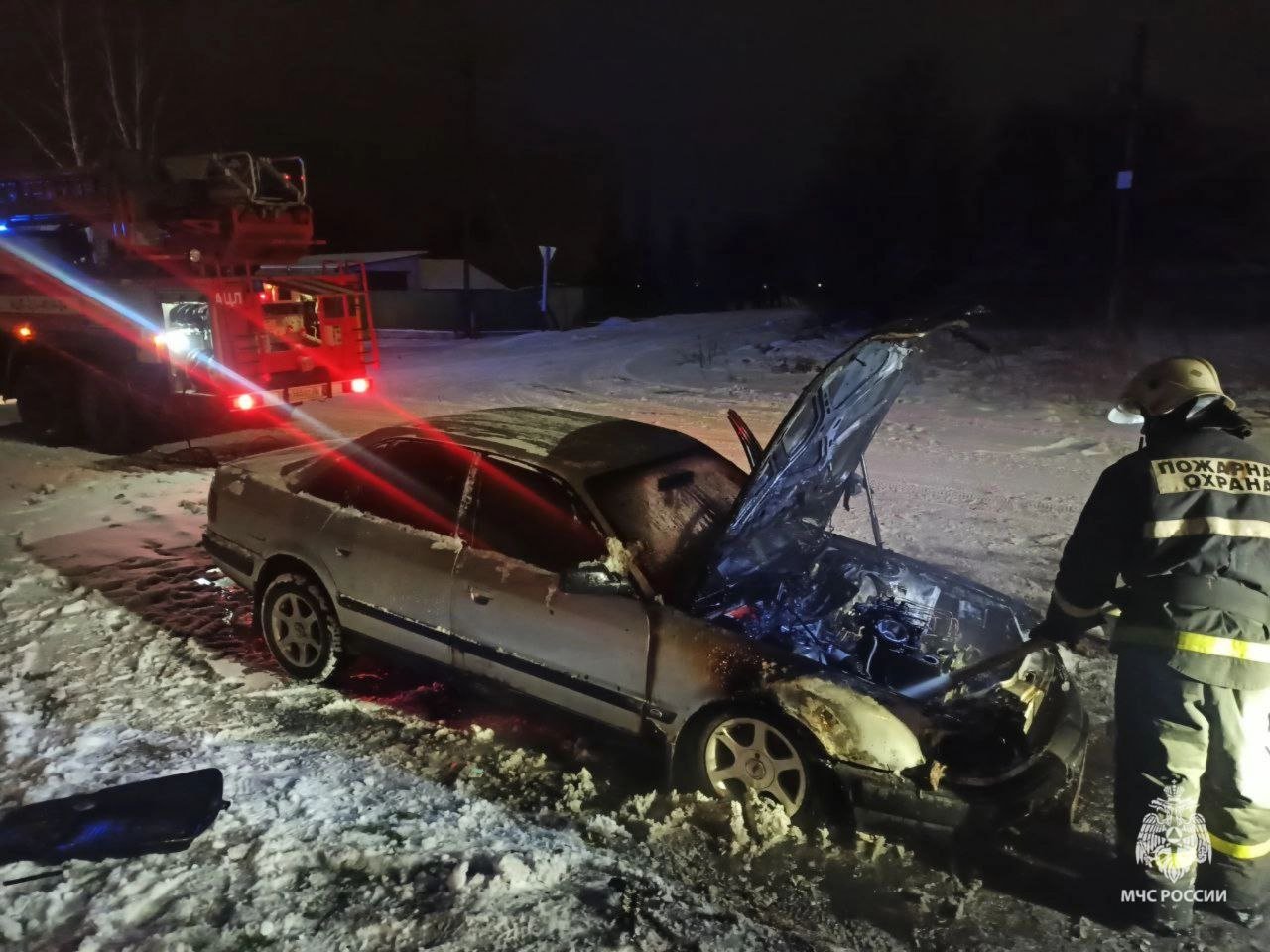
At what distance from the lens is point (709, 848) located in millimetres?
3256

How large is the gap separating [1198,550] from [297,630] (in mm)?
4091

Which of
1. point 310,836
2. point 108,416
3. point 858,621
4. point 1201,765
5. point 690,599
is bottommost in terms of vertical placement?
point 310,836

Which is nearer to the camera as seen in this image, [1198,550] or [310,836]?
[1198,550]

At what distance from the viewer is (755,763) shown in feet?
10.8

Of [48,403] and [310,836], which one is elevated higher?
[48,403]

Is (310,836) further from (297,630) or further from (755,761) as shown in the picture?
(755,761)

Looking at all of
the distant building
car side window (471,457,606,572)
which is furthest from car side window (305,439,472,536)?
the distant building

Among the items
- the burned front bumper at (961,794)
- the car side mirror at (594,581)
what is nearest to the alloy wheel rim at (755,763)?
the burned front bumper at (961,794)

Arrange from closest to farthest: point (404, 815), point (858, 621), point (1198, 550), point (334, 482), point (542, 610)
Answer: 1. point (1198, 550)
2. point (404, 815)
3. point (542, 610)
4. point (858, 621)
5. point (334, 482)

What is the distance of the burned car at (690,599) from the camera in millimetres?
3121

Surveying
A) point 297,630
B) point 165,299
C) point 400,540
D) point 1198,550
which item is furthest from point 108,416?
point 1198,550

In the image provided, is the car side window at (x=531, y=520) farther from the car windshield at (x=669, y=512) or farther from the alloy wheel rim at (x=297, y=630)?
the alloy wheel rim at (x=297, y=630)

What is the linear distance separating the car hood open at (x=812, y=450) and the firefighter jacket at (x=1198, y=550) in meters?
1.05

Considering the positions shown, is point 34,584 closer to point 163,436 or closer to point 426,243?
point 163,436
